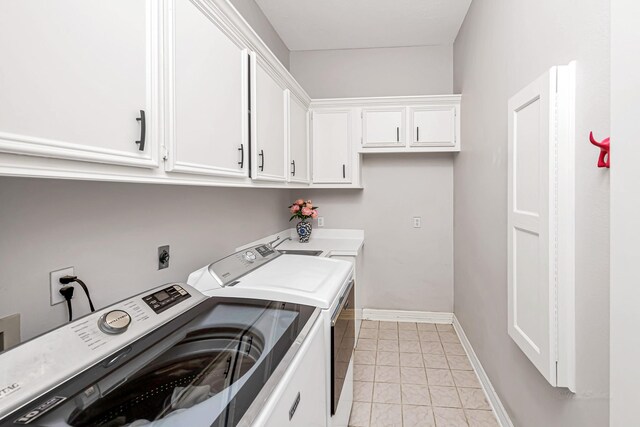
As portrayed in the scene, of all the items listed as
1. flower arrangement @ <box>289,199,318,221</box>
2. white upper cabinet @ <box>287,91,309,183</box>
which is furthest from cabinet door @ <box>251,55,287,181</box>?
flower arrangement @ <box>289,199,318,221</box>

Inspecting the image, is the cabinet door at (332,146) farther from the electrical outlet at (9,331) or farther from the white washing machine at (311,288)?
the electrical outlet at (9,331)

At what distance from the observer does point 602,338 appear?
108 centimetres

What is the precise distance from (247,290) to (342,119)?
2.33m

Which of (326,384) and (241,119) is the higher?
(241,119)

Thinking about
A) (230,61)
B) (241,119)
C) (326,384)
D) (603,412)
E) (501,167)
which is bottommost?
(326,384)

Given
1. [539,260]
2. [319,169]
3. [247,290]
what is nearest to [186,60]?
[247,290]

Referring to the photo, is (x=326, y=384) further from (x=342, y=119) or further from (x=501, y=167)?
(x=342, y=119)

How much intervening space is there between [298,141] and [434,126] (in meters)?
1.38

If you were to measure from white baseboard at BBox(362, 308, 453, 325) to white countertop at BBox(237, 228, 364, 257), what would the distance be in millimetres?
844

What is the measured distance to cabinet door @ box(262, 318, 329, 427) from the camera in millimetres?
905

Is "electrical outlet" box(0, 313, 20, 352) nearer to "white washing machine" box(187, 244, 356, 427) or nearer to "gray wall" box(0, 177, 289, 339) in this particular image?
"gray wall" box(0, 177, 289, 339)

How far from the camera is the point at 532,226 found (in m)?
1.45

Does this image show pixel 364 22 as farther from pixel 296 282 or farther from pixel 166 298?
pixel 166 298

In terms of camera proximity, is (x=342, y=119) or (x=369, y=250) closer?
(x=342, y=119)
